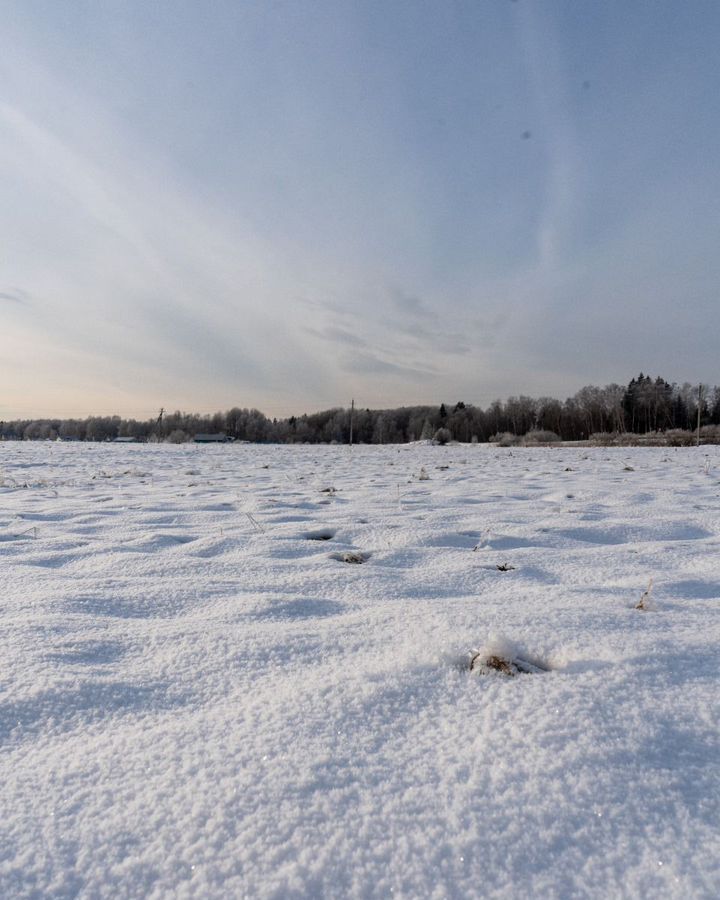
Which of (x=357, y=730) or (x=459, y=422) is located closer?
(x=357, y=730)

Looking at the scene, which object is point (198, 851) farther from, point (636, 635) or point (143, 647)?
point (636, 635)

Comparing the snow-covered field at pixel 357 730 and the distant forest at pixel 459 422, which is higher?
the distant forest at pixel 459 422

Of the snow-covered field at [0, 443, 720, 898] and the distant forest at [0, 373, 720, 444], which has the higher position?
the distant forest at [0, 373, 720, 444]

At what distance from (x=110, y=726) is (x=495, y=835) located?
849 millimetres

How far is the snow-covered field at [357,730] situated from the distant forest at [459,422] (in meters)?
59.8

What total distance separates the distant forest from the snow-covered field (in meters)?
59.8

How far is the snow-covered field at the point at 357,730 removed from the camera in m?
0.78

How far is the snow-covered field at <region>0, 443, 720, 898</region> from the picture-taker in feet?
2.56

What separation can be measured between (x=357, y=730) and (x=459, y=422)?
78796mm

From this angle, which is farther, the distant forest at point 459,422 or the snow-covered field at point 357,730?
the distant forest at point 459,422

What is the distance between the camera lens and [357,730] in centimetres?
111

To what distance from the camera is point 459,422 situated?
78.2 m

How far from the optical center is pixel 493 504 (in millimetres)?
4523

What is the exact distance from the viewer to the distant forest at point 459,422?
68562 mm
